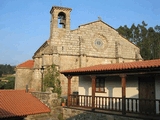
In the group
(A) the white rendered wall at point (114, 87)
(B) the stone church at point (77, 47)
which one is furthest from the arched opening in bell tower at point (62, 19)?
(A) the white rendered wall at point (114, 87)

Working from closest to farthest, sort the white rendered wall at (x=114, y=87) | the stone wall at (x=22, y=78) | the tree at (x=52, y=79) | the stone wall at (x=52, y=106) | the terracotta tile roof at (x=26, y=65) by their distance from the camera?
the white rendered wall at (x=114, y=87), the stone wall at (x=52, y=106), the tree at (x=52, y=79), the stone wall at (x=22, y=78), the terracotta tile roof at (x=26, y=65)

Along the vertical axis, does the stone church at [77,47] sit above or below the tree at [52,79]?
above

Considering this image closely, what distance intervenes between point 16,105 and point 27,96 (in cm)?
215

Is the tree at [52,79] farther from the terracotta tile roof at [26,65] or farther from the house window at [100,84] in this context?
the terracotta tile roof at [26,65]

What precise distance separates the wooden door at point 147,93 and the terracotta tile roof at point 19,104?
7.54 meters

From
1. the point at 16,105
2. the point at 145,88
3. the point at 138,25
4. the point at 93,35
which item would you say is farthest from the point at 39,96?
the point at 138,25

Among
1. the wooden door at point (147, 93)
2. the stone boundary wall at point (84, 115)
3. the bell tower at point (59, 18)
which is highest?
the bell tower at point (59, 18)

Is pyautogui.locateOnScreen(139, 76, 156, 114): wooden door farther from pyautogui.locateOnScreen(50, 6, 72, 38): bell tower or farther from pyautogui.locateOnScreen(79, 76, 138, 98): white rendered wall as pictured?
pyautogui.locateOnScreen(50, 6, 72, 38): bell tower

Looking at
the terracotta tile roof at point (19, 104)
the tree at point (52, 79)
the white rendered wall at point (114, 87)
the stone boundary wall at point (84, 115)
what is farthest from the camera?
the tree at point (52, 79)

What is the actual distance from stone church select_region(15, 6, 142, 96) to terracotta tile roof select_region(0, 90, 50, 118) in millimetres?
7392

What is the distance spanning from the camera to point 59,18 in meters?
26.5

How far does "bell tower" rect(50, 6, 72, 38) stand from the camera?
81.6 feet

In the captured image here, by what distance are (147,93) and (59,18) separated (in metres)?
17.9

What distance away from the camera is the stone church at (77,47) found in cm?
2422
